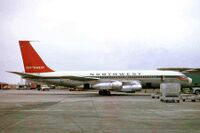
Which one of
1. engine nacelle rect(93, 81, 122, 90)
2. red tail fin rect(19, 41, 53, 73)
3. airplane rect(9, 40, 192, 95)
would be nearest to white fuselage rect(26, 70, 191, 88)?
airplane rect(9, 40, 192, 95)

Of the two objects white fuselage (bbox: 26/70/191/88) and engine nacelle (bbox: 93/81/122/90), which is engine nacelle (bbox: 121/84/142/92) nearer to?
engine nacelle (bbox: 93/81/122/90)

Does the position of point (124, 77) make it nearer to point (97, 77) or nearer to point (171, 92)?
point (97, 77)

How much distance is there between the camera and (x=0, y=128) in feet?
33.4

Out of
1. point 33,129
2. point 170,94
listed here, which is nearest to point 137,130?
point 33,129

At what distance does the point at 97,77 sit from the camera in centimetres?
4141

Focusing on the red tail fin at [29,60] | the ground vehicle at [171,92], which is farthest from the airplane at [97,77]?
the ground vehicle at [171,92]

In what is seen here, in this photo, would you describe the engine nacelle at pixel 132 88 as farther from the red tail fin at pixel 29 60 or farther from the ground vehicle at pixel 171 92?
the red tail fin at pixel 29 60

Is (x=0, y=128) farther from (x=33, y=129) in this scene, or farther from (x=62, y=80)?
(x=62, y=80)

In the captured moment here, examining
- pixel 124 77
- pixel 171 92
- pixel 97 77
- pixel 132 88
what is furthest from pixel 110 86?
pixel 171 92

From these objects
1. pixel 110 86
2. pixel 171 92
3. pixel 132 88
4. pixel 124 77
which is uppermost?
pixel 124 77

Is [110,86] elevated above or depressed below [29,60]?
below

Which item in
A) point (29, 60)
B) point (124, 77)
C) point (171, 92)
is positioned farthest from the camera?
point (29, 60)

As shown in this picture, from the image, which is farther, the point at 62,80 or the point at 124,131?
the point at 62,80

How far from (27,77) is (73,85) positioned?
6190 millimetres
